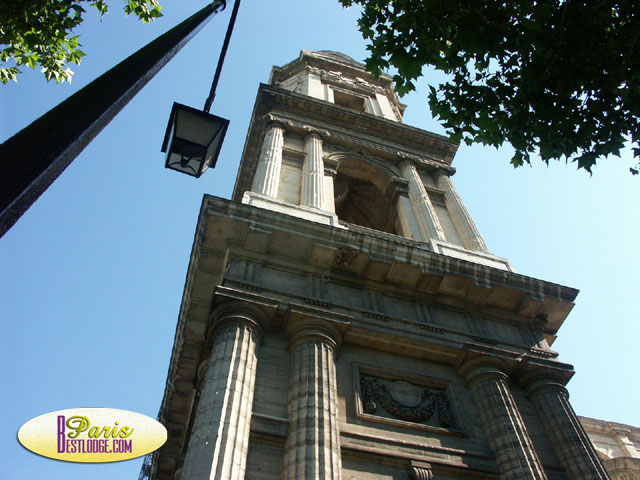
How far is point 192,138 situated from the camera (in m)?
6.00

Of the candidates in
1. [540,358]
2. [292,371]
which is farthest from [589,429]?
[292,371]

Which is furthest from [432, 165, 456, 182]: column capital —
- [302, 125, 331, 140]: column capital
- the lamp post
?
the lamp post

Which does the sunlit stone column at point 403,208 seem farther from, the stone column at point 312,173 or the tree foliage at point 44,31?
the tree foliage at point 44,31

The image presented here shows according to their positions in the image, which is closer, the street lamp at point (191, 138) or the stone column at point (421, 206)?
the street lamp at point (191, 138)

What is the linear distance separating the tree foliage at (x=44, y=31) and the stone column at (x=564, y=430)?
11626 millimetres

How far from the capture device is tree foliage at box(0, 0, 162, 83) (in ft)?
32.4

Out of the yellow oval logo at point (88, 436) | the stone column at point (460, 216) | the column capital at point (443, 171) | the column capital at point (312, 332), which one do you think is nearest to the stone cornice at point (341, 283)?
the column capital at point (312, 332)

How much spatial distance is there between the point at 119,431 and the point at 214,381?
2.93m

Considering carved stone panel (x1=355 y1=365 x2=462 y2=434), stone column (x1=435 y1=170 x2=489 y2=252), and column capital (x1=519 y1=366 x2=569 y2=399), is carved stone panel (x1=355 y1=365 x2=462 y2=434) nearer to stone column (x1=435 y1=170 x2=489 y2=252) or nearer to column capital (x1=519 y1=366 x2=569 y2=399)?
column capital (x1=519 y1=366 x2=569 y2=399)

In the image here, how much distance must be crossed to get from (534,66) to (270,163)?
9755mm

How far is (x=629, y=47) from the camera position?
7.78 meters

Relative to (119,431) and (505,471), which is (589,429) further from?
(119,431)

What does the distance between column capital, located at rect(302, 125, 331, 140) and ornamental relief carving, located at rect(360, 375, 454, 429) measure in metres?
11.4

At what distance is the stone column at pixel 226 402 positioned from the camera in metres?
7.67
